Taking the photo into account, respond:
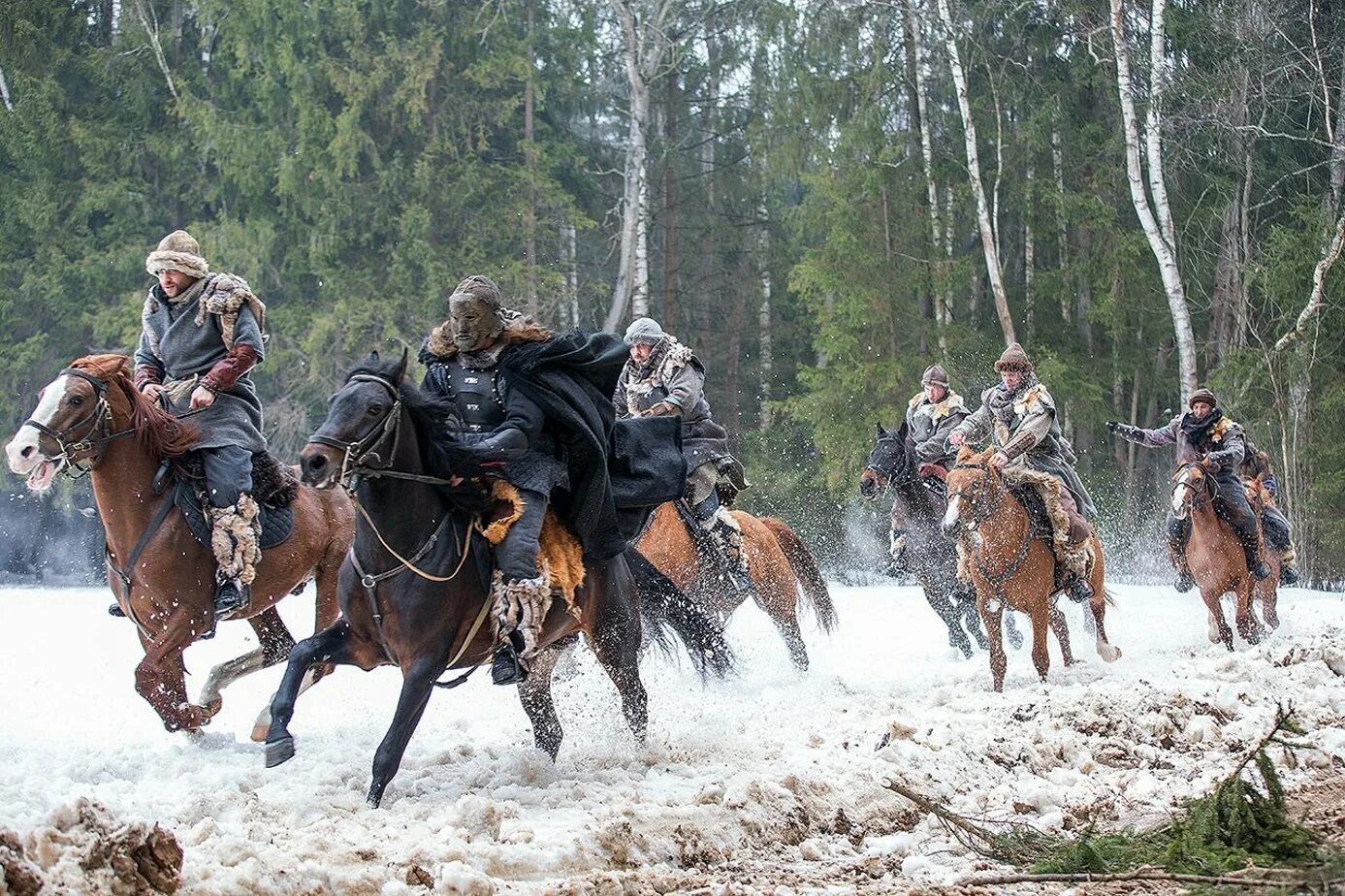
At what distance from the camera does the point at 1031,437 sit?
12445mm

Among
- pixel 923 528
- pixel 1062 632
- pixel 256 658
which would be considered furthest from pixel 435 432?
pixel 923 528

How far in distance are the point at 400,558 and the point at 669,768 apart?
1765mm

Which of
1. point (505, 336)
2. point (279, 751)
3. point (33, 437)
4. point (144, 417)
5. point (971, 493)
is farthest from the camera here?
point (971, 493)

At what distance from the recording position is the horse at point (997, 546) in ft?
37.4

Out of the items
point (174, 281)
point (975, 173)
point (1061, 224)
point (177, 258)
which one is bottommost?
point (174, 281)

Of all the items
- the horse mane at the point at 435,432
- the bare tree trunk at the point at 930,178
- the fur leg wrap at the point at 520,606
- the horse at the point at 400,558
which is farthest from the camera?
the bare tree trunk at the point at 930,178

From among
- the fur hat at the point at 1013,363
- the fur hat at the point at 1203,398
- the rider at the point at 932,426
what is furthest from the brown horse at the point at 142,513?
the fur hat at the point at 1203,398

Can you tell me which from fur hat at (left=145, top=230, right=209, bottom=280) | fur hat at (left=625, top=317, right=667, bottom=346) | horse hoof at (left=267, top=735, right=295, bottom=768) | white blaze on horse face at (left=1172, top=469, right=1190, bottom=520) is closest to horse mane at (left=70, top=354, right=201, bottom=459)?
fur hat at (left=145, top=230, right=209, bottom=280)

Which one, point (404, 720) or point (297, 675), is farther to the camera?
point (297, 675)

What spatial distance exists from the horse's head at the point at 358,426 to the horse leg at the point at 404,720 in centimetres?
96

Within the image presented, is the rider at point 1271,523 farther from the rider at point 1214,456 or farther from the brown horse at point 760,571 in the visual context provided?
the brown horse at point 760,571

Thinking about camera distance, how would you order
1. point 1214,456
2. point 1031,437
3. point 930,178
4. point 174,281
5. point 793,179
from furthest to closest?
point 793,179 < point 930,178 < point 1214,456 < point 1031,437 < point 174,281

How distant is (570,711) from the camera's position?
9.04 metres

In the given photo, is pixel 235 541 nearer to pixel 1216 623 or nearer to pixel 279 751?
pixel 279 751
